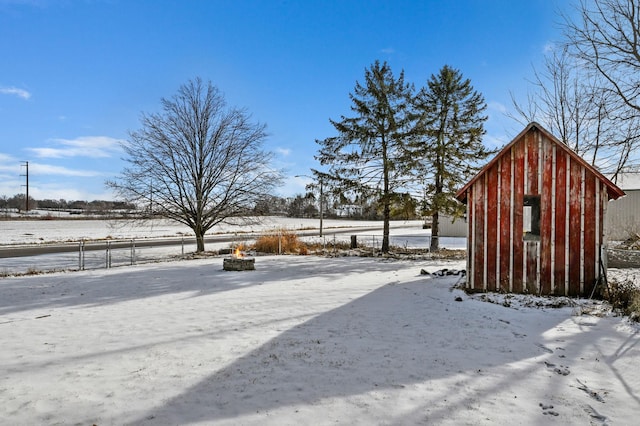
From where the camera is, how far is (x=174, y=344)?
19.5 feet

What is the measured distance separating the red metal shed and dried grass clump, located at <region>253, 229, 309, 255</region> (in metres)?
12.2

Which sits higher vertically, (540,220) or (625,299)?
(540,220)

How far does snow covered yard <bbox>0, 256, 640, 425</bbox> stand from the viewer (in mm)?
3848

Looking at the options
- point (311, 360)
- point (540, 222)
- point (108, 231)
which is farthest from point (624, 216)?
Answer: point (108, 231)

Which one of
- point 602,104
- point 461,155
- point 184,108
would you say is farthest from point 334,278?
point 184,108

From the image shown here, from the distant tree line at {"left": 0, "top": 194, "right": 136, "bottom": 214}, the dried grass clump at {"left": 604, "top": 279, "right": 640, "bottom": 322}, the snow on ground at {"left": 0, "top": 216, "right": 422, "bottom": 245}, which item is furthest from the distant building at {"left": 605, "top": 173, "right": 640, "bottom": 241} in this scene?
the distant tree line at {"left": 0, "top": 194, "right": 136, "bottom": 214}

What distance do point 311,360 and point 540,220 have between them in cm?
786

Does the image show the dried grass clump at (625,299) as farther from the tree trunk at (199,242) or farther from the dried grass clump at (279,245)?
the tree trunk at (199,242)

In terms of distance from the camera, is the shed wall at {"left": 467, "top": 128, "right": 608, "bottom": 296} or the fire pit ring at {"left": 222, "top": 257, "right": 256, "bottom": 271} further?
the fire pit ring at {"left": 222, "top": 257, "right": 256, "bottom": 271}

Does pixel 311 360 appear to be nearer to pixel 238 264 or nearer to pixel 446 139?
pixel 238 264

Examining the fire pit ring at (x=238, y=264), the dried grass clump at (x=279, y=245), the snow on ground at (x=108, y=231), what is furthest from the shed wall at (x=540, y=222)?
the snow on ground at (x=108, y=231)

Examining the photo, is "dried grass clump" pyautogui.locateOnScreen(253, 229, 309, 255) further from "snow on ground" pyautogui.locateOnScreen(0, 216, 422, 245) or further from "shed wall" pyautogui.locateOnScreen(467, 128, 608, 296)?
"shed wall" pyautogui.locateOnScreen(467, 128, 608, 296)

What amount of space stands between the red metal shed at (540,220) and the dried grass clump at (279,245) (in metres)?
12.2

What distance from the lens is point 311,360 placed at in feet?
17.1
